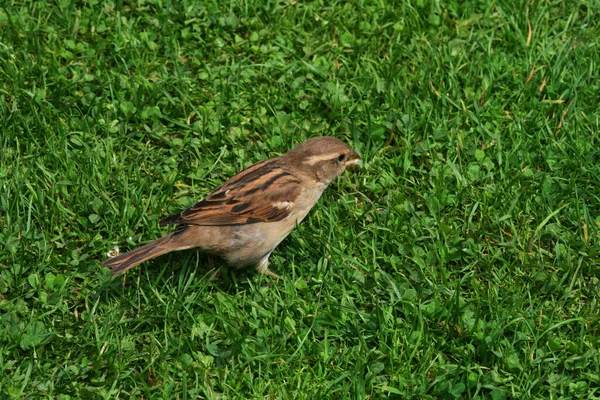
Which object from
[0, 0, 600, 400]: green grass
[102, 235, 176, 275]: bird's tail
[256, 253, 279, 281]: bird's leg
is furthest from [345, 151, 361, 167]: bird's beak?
[102, 235, 176, 275]: bird's tail

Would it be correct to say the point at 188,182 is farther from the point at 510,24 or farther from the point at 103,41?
the point at 510,24

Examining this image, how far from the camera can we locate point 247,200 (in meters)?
6.23

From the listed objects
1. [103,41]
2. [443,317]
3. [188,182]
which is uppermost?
[103,41]

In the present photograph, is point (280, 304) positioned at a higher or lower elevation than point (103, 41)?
lower

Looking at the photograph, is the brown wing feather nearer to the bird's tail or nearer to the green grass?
the bird's tail

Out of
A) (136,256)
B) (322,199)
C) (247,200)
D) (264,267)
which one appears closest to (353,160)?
(322,199)

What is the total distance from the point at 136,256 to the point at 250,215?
0.80 meters

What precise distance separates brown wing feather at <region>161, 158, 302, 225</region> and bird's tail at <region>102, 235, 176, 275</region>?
188 mm

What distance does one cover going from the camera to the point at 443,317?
5.82 meters

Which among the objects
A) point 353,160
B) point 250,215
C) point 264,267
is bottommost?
→ point 264,267

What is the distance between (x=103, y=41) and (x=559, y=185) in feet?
12.6

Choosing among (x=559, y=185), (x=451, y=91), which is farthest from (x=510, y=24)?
(x=559, y=185)

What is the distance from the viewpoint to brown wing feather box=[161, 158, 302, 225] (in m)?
6.11

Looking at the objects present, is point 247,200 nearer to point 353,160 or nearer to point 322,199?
point 322,199
